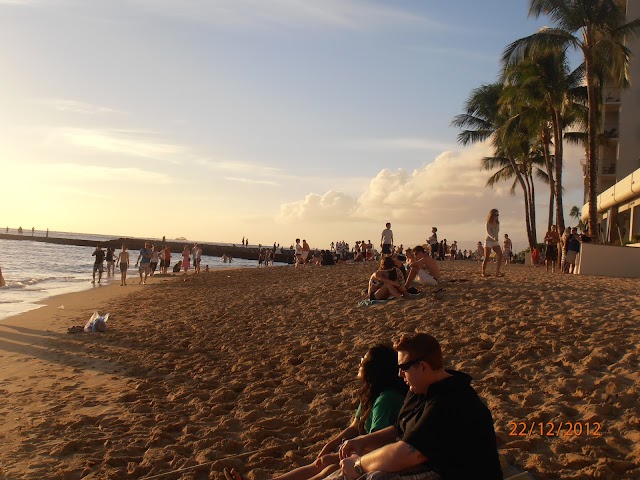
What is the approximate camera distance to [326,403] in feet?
19.3

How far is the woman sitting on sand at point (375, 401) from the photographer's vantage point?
358cm

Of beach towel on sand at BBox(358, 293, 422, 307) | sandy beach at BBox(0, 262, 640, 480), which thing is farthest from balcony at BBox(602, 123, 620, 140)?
beach towel on sand at BBox(358, 293, 422, 307)

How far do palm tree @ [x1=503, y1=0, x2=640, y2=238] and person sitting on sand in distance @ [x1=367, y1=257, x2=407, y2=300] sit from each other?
1064cm

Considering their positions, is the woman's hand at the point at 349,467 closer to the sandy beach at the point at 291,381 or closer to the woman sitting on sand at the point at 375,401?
the woman sitting on sand at the point at 375,401

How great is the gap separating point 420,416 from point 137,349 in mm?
7092

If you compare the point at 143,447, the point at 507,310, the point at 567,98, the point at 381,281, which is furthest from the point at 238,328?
the point at 567,98

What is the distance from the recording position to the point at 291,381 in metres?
6.72

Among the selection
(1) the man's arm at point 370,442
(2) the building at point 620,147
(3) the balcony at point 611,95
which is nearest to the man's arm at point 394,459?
(1) the man's arm at point 370,442

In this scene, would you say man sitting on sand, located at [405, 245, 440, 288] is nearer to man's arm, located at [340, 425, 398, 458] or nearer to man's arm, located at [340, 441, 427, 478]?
man's arm, located at [340, 425, 398, 458]

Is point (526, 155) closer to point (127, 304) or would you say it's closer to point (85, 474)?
point (127, 304)

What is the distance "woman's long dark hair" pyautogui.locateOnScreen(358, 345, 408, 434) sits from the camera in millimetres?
3691
